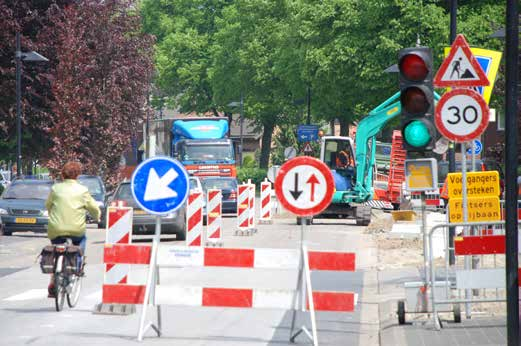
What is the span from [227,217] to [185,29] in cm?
3892

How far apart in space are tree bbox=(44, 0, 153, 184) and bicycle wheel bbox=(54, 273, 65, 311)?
29766mm

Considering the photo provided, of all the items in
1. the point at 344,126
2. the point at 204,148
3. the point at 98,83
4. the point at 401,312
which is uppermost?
the point at 98,83

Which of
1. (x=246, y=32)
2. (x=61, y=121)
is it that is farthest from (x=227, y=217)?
(x=246, y=32)

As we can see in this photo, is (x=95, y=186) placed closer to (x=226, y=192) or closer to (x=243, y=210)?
(x=243, y=210)

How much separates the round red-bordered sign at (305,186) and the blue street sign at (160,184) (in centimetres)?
138

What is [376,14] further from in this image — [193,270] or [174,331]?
[174,331]

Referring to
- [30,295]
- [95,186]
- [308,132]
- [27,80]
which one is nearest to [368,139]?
[95,186]

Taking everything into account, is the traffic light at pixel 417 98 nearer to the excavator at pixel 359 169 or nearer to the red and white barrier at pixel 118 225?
A: the red and white barrier at pixel 118 225

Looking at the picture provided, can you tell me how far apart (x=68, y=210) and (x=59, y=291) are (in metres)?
0.97

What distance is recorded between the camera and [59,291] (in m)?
14.5

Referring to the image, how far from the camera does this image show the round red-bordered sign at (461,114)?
12594 millimetres

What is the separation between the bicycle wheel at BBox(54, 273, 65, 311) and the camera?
14422 mm

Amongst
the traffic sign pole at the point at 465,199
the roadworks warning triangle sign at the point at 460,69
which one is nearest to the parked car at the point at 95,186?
the traffic sign pole at the point at 465,199

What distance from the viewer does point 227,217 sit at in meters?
46.0
